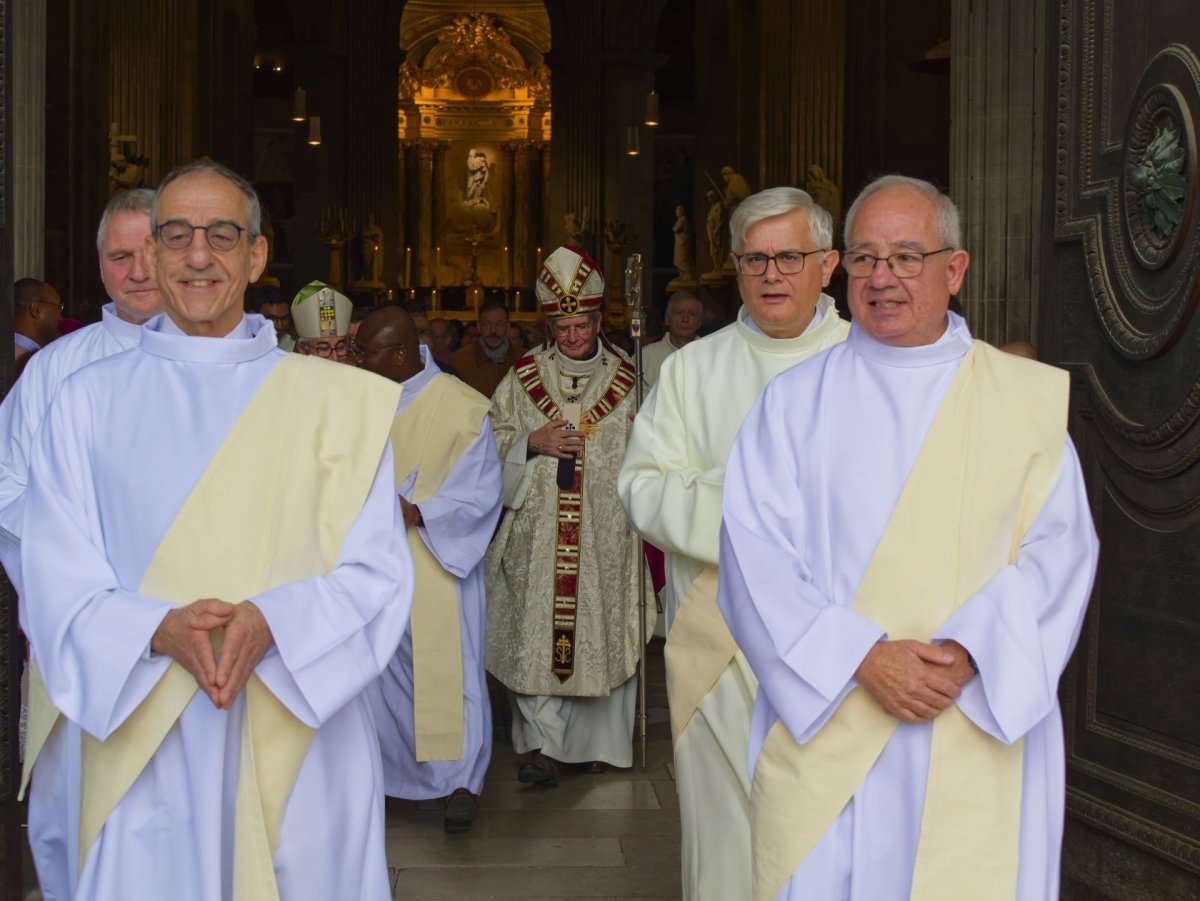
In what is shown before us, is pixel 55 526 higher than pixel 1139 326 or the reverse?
the reverse

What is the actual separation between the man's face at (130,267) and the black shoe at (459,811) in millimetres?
2312

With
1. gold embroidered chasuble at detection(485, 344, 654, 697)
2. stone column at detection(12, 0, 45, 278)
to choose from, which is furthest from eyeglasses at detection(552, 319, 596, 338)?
stone column at detection(12, 0, 45, 278)

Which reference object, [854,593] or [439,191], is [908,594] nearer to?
[854,593]

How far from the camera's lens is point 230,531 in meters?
3.18

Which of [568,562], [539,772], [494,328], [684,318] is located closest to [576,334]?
[568,562]

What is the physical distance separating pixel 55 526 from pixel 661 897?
2.75 metres

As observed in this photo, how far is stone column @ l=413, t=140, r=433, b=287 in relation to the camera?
33.5 metres

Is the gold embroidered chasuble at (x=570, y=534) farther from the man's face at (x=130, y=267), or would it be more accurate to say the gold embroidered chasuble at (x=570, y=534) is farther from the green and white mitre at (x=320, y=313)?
the man's face at (x=130, y=267)

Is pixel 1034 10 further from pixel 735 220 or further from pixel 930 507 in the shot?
pixel 930 507

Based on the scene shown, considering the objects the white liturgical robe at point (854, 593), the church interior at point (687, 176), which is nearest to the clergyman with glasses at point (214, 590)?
the white liturgical robe at point (854, 593)

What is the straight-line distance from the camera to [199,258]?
3283mm

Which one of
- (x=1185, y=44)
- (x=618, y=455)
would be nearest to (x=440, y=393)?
(x=618, y=455)

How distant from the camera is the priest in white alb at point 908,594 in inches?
122

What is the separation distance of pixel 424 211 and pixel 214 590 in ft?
102
